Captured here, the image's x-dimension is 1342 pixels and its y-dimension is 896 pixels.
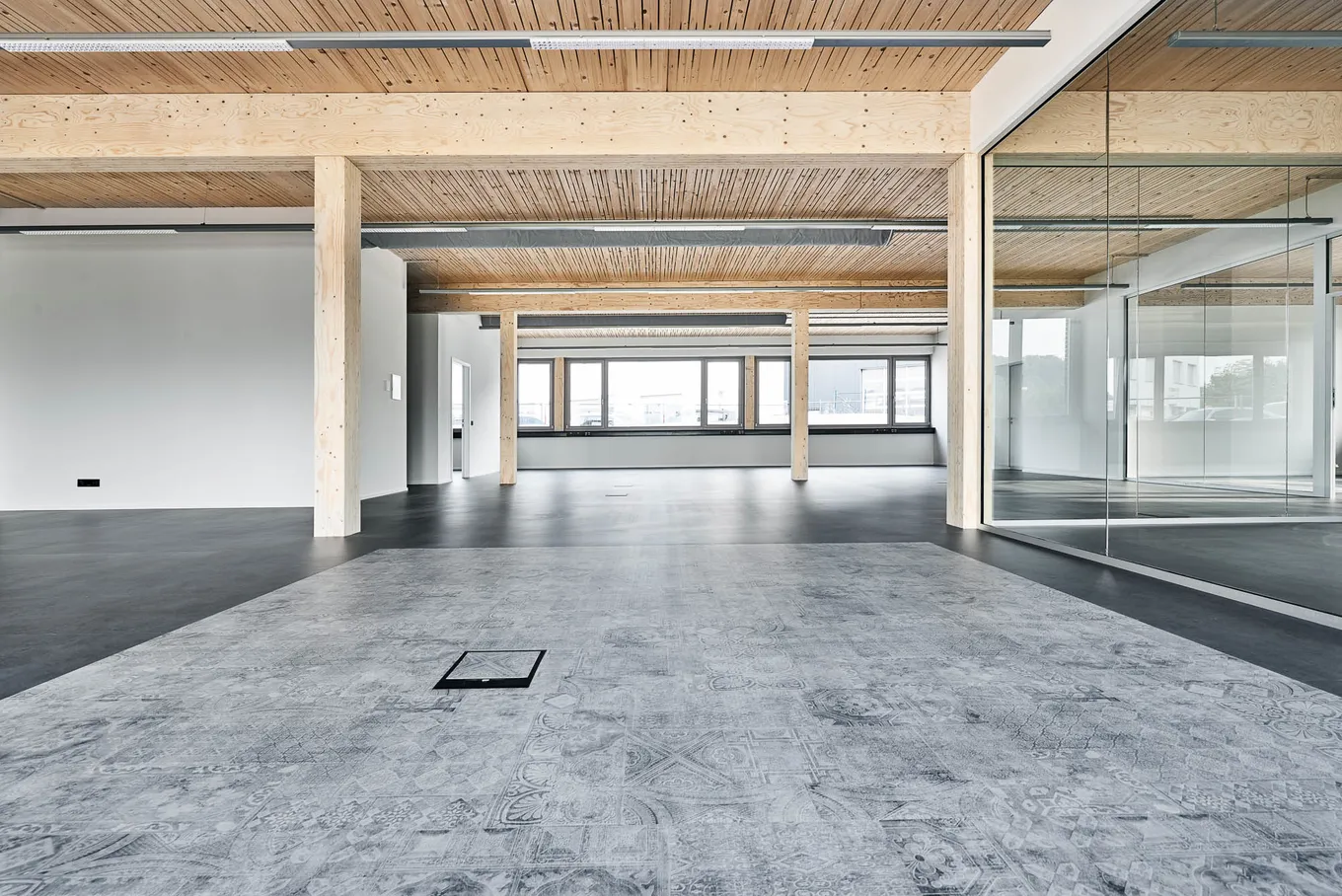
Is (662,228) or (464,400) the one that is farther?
(464,400)

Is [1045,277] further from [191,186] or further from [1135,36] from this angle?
[191,186]

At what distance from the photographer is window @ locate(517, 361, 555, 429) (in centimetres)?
1841

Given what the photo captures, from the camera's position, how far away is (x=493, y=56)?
17.6 feet

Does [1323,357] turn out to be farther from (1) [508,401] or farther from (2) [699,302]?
(1) [508,401]

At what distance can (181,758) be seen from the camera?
175cm

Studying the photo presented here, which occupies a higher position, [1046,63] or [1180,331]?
[1046,63]

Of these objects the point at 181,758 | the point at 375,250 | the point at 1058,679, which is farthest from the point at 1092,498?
the point at 375,250

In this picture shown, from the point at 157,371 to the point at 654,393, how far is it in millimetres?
11769

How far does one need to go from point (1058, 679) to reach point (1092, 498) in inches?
134

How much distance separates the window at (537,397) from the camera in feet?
60.4

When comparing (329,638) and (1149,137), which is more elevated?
(1149,137)

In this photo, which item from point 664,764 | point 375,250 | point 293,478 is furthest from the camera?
point 375,250

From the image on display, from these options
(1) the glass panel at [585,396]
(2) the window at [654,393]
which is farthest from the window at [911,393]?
(1) the glass panel at [585,396]

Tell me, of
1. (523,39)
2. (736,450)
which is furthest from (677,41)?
(736,450)
